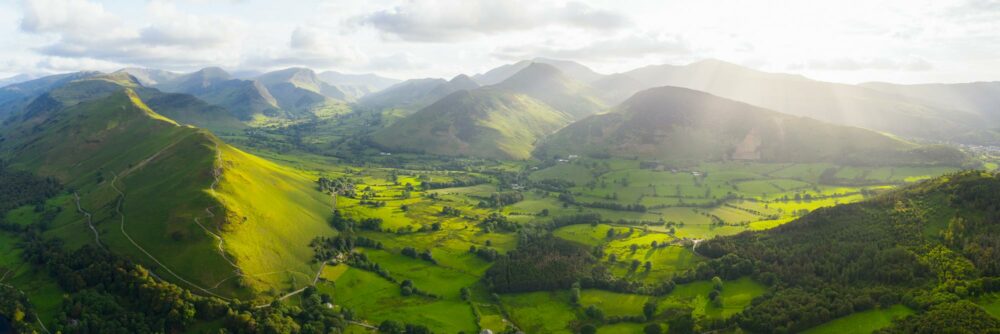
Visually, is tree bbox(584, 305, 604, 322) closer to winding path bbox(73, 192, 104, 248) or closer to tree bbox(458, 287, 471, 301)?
tree bbox(458, 287, 471, 301)

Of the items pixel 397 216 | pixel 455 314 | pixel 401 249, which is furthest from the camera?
pixel 397 216

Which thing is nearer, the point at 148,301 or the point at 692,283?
the point at 148,301

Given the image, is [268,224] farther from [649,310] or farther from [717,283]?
[717,283]

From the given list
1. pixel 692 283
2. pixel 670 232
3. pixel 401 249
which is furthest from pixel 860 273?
pixel 401 249

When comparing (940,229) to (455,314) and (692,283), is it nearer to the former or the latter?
(692,283)

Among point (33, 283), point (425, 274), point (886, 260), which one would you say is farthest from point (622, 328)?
point (33, 283)

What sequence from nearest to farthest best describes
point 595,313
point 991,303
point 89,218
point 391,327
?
point 991,303 → point 391,327 → point 595,313 → point 89,218

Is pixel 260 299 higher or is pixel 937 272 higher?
pixel 937 272

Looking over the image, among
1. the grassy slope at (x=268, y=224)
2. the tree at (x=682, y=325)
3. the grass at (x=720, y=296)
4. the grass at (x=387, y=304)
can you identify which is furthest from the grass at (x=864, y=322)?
the grassy slope at (x=268, y=224)

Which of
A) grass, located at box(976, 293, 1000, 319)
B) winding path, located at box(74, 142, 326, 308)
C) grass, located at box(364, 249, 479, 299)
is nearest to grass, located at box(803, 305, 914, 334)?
grass, located at box(976, 293, 1000, 319)
